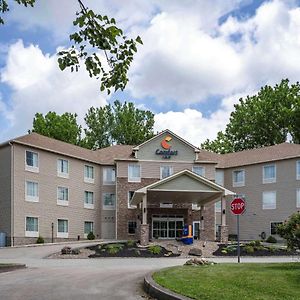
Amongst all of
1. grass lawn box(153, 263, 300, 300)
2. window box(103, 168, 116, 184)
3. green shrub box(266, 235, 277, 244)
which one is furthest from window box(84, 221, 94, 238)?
grass lawn box(153, 263, 300, 300)

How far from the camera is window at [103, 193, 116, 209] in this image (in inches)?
1967

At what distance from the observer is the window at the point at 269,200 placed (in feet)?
158

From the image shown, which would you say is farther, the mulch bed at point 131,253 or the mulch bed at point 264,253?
the mulch bed at point 264,253

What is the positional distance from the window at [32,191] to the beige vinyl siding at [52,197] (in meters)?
0.33

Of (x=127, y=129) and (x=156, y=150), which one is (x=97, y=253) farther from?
(x=127, y=129)

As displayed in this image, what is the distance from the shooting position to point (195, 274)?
12867 mm

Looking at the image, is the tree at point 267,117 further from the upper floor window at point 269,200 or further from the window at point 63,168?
the window at point 63,168

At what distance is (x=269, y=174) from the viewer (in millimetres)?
49000

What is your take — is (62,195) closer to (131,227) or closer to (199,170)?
(131,227)

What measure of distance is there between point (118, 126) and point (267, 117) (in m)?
19.5

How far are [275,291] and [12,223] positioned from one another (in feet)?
107

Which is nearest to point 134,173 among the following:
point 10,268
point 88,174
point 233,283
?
point 88,174

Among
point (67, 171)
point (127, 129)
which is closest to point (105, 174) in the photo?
point (67, 171)

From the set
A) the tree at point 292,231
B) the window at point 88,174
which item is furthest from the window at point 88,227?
the tree at point 292,231
